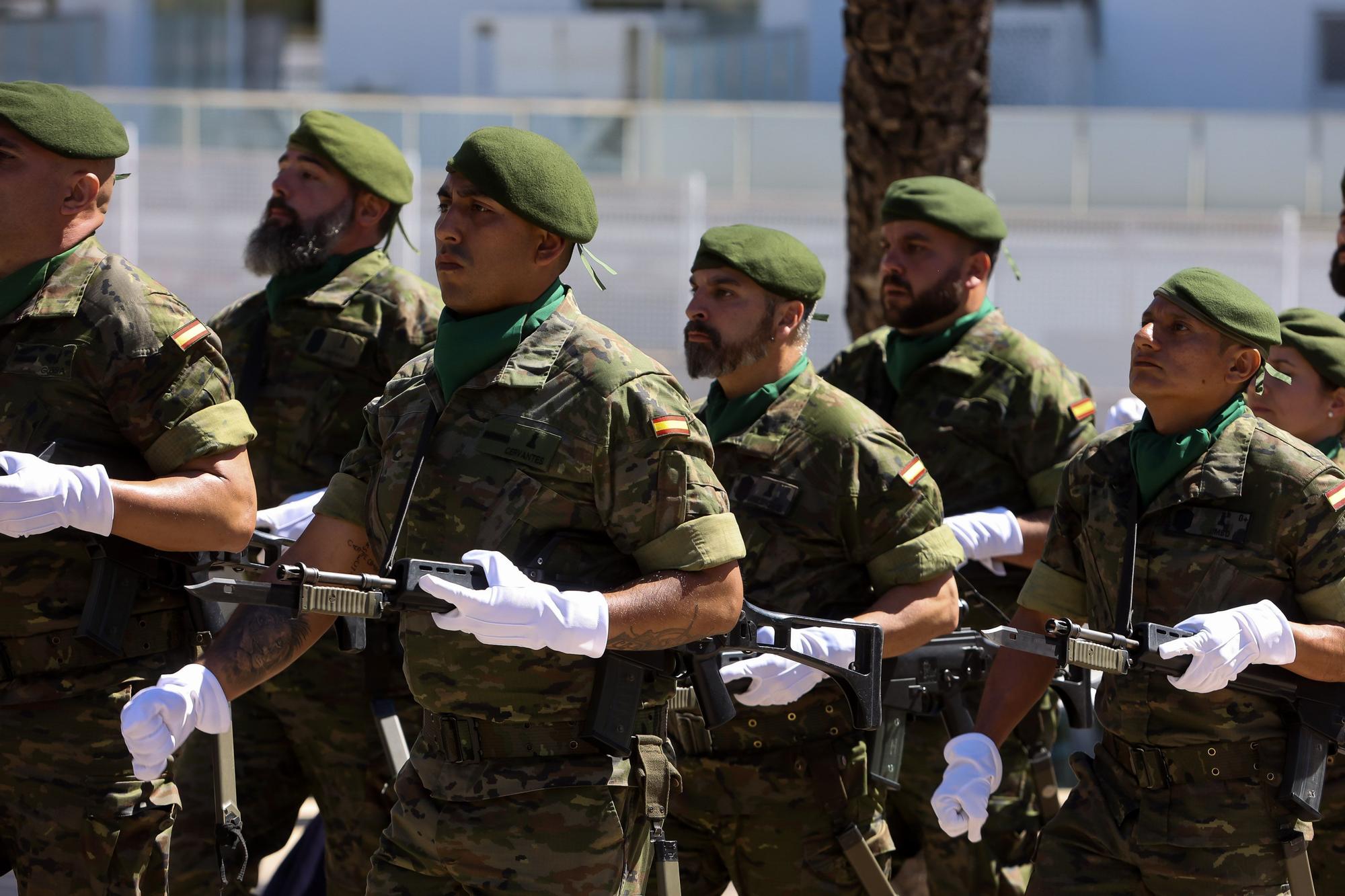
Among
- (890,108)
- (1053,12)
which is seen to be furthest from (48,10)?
(890,108)

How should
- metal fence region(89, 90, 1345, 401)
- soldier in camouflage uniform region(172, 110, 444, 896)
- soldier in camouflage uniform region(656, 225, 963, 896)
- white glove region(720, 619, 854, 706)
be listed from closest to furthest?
white glove region(720, 619, 854, 706) → soldier in camouflage uniform region(656, 225, 963, 896) → soldier in camouflage uniform region(172, 110, 444, 896) → metal fence region(89, 90, 1345, 401)

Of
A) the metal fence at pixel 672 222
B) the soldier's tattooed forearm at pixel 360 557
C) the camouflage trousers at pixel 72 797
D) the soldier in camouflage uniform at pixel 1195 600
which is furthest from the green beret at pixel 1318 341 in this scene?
the metal fence at pixel 672 222

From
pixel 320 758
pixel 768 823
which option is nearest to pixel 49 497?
pixel 320 758

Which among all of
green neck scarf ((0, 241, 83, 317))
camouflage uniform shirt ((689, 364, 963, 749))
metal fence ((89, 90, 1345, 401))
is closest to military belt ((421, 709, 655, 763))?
camouflage uniform shirt ((689, 364, 963, 749))

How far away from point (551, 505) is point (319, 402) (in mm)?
2186

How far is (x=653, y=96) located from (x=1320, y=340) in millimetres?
19398

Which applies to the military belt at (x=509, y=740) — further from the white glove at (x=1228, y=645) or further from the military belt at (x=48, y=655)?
the white glove at (x=1228, y=645)

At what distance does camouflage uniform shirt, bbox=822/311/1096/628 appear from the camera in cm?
604

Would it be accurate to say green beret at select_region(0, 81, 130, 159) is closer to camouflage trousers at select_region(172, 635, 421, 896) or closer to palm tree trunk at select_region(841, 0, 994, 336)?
camouflage trousers at select_region(172, 635, 421, 896)

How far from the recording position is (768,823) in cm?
514

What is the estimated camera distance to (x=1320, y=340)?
5676 mm

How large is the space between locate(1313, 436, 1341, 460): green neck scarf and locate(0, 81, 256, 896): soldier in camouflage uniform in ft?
10.5

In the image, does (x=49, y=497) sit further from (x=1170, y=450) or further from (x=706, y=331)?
(x=1170, y=450)

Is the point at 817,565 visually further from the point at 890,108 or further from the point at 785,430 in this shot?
the point at 890,108
